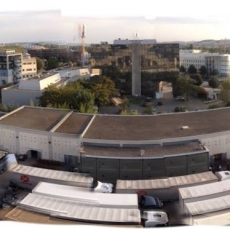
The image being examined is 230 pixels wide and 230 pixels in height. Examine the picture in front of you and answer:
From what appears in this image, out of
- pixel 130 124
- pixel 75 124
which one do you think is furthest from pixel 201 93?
pixel 75 124

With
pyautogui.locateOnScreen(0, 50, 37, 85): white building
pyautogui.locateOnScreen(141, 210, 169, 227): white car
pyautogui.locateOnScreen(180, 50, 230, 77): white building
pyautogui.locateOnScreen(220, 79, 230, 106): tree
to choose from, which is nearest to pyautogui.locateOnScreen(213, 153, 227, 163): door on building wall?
pyautogui.locateOnScreen(141, 210, 169, 227): white car

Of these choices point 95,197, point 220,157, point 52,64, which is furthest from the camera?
point 52,64

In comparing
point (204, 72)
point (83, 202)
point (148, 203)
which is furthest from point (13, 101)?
point (204, 72)

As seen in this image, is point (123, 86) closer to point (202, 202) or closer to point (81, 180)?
point (81, 180)

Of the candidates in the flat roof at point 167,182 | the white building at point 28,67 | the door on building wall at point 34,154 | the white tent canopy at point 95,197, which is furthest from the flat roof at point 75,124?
the white building at point 28,67

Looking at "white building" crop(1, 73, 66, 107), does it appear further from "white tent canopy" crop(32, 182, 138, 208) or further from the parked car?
"white tent canopy" crop(32, 182, 138, 208)

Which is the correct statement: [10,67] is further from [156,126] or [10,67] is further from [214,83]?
[156,126]
